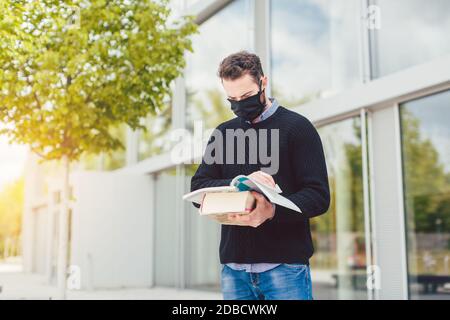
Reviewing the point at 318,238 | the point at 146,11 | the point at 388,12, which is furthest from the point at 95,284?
the point at 388,12

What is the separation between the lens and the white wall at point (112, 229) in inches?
553

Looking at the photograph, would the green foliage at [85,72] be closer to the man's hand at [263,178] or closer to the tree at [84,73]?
the tree at [84,73]

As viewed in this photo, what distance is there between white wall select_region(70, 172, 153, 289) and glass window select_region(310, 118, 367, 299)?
4.24 metres

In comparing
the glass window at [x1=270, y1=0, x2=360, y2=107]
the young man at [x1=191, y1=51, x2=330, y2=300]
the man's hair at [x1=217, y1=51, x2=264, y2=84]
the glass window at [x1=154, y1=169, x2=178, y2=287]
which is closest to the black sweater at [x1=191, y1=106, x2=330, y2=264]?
the young man at [x1=191, y1=51, x2=330, y2=300]

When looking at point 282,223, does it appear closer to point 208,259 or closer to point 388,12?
point 388,12

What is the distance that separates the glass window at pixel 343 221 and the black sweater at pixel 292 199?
265 inches

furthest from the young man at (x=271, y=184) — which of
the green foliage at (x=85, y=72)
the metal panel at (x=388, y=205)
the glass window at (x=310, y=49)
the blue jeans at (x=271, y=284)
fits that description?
the glass window at (x=310, y=49)

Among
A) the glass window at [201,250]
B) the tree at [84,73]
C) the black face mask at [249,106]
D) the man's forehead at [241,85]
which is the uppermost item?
the tree at [84,73]

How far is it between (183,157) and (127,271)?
3.44m

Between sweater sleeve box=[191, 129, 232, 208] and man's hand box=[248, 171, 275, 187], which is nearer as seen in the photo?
man's hand box=[248, 171, 275, 187]

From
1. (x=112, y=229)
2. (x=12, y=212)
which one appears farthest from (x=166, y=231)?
(x=12, y=212)

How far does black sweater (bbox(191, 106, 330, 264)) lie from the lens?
7.29ft

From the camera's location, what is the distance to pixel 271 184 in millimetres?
2145

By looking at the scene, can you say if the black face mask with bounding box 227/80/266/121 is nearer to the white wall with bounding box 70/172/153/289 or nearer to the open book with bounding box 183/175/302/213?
the open book with bounding box 183/175/302/213
